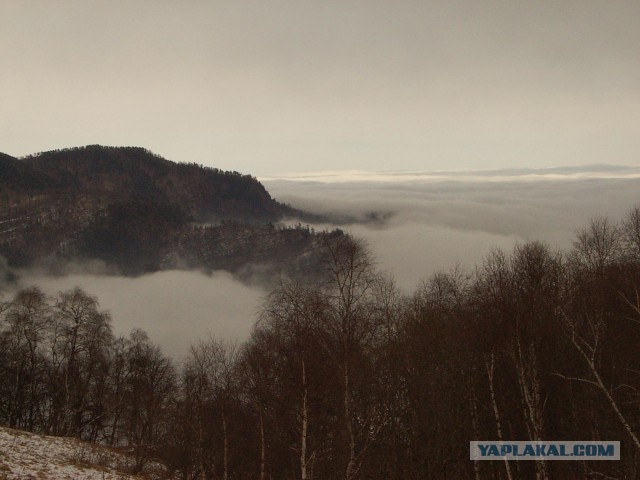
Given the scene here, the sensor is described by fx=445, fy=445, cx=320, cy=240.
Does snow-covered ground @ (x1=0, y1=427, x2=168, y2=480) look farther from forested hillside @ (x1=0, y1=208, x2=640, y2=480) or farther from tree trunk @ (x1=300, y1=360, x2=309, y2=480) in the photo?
tree trunk @ (x1=300, y1=360, x2=309, y2=480)

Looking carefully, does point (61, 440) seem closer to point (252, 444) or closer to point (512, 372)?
point (252, 444)

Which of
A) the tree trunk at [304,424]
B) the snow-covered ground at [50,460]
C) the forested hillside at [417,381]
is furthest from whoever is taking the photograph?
the forested hillside at [417,381]

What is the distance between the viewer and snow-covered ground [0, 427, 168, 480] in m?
21.4

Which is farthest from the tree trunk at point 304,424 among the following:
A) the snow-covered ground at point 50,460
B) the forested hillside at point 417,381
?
the snow-covered ground at point 50,460

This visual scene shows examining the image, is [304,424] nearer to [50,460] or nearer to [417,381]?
[417,381]

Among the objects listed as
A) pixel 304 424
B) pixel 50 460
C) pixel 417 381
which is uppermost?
pixel 417 381

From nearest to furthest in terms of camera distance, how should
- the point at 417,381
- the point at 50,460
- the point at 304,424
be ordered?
the point at 304,424, the point at 417,381, the point at 50,460

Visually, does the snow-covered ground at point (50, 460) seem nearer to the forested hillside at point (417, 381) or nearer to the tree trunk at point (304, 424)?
the forested hillside at point (417, 381)

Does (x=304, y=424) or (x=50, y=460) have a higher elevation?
(x=304, y=424)

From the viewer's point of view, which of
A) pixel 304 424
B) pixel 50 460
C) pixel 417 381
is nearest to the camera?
pixel 304 424

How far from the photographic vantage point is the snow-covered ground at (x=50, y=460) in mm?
21377

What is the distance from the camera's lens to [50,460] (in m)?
26.1

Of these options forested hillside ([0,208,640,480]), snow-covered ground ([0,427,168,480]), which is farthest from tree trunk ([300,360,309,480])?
snow-covered ground ([0,427,168,480])

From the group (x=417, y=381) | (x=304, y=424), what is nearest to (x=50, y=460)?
(x=304, y=424)
